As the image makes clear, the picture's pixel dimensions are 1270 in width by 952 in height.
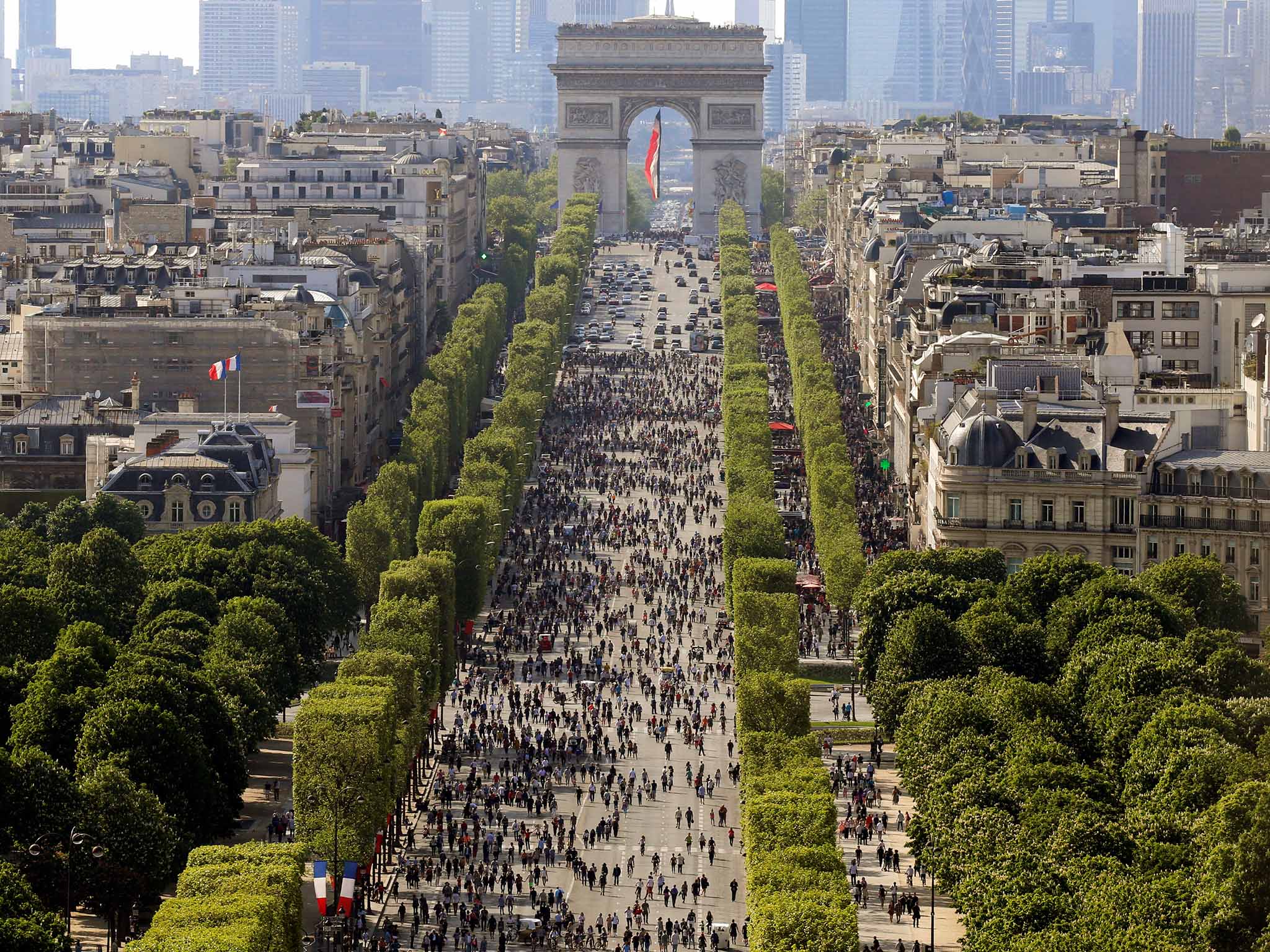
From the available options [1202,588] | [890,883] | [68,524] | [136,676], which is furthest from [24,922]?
[1202,588]

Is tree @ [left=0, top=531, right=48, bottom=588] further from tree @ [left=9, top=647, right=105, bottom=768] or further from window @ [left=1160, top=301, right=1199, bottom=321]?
window @ [left=1160, top=301, right=1199, bottom=321]

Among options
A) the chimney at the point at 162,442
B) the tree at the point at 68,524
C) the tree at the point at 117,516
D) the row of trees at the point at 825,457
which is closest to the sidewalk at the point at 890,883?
the row of trees at the point at 825,457

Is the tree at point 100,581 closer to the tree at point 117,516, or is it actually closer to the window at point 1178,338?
the tree at point 117,516

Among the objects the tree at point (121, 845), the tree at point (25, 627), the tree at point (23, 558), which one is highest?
the tree at point (23, 558)

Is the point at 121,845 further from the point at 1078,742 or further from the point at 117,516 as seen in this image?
the point at 117,516

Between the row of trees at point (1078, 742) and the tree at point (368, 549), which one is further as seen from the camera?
the tree at point (368, 549)

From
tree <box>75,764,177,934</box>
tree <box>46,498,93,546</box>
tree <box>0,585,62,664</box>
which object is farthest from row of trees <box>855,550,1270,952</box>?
tree <box>46,498,93,546</box>
